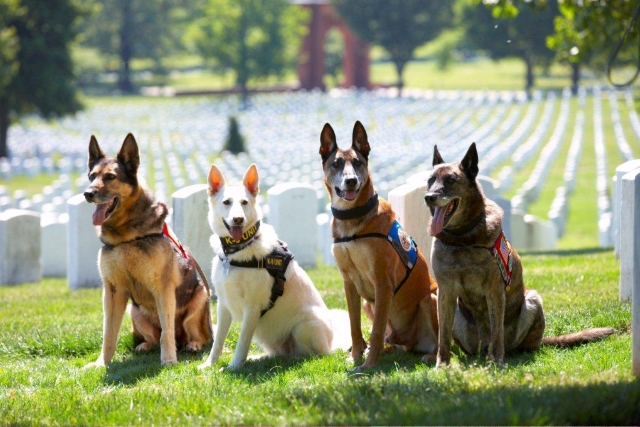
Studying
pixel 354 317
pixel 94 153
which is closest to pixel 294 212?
pixel 94 153

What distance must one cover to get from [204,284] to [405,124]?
41754 millimetres

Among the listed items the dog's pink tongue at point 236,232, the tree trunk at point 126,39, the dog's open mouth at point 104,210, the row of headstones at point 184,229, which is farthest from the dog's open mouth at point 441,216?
the tree trunk at point 126,39

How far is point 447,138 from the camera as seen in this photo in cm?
4159

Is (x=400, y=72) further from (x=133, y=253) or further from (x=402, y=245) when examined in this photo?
(x=402, y=245)

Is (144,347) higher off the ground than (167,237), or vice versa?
(167,237)

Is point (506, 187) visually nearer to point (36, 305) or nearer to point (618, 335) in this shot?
point (36, 305)

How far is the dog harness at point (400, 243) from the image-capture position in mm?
6414

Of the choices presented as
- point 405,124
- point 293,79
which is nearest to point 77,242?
point 405,124

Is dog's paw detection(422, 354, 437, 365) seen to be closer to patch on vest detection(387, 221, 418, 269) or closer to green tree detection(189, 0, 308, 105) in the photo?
patch on vest detection(387, 221, 418, 269)

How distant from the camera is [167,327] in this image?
23.8 feet

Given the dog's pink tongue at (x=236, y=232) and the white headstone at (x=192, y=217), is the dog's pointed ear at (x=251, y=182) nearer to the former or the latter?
the dog's pink tongue at (x=236, y=232)

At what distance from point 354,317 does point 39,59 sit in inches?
1477

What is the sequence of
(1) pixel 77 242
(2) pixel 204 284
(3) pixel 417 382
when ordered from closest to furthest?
(3) pixel 417 382
(2) pixel 204 284
(1) pixel 77 242

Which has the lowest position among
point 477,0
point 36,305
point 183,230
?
point 36,305
